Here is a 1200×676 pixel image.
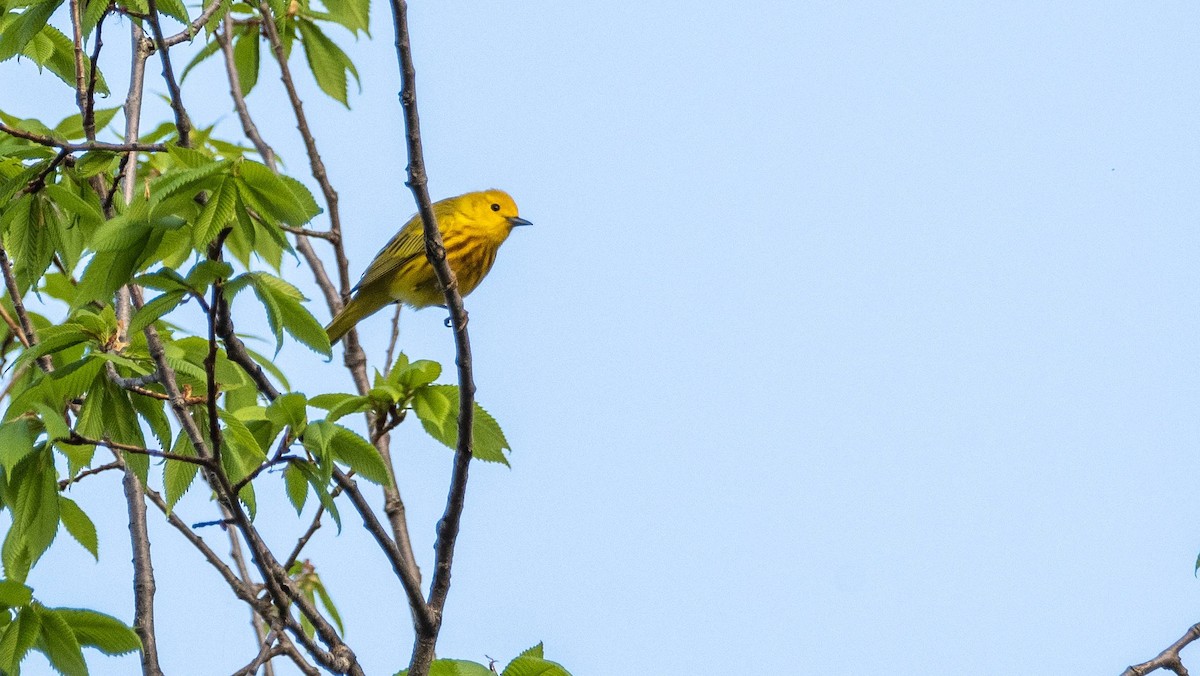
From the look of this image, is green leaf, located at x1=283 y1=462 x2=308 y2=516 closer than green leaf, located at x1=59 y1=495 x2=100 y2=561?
Yes

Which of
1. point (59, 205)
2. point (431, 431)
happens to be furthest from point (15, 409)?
point (431, 431)

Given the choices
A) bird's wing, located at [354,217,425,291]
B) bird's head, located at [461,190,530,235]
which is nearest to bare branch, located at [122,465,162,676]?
bird's wing, located at [354,217,425,291]

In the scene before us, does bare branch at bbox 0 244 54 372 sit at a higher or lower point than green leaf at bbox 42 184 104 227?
higher

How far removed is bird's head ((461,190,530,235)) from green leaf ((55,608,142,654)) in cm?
536

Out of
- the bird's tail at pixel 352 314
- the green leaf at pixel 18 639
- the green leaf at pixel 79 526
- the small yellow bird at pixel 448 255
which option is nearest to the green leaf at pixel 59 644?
the green leaf at pixel 18 639

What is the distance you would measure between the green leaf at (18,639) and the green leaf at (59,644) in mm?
27

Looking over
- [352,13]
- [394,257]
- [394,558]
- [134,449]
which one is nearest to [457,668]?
[394,558]

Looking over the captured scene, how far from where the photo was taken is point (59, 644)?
3.12 metres

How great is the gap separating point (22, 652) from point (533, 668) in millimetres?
1194

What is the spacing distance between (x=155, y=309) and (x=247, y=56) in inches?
129

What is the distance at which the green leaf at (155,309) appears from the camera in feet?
9.78

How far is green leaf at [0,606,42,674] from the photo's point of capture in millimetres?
2998

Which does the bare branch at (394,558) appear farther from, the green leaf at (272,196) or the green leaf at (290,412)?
the green leaf at (272,196)

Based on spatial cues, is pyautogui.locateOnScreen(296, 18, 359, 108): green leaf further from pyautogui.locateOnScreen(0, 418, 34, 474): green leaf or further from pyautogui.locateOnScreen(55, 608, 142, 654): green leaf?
pyautogui.locateOnScreen(55, 608, 142, 654): green leaf
